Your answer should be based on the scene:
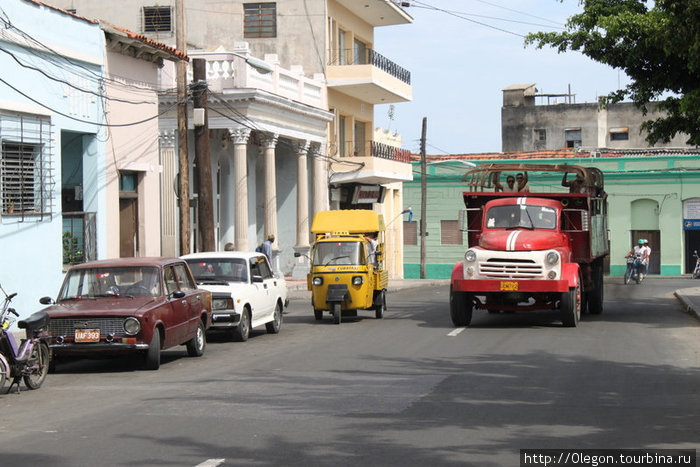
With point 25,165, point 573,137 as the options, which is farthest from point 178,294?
point 573,137

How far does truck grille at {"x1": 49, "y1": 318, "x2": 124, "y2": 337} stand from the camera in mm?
14625

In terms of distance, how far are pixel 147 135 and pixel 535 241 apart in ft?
35.3

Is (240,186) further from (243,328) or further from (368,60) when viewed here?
(243,328)

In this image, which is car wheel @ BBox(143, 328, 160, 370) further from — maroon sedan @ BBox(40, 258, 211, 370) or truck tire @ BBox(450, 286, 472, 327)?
truck tire @ BBox(450, 286, 472, 327)

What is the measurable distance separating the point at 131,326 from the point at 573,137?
58956 mm

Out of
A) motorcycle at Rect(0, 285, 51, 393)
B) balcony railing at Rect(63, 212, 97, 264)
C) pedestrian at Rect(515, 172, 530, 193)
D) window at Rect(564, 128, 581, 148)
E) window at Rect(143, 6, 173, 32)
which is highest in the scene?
window at Rect(143, 6, 173, 32)

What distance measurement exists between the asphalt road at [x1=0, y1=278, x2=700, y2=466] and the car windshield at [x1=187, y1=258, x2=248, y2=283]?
1.22m

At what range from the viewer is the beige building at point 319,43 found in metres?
42.2

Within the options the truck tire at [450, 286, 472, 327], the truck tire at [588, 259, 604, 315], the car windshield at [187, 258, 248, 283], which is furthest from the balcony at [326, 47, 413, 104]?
the car windshield at [187, 258, 248, 283]

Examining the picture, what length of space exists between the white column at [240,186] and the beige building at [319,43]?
182 inches

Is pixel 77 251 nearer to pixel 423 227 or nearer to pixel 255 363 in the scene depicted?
pixel 255 363

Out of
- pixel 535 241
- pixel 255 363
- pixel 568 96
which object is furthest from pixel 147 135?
pixel 568 96

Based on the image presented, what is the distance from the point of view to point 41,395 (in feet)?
42.2

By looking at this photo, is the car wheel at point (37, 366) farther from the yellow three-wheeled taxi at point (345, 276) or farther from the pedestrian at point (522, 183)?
the pedestrian at point (522, 183)
